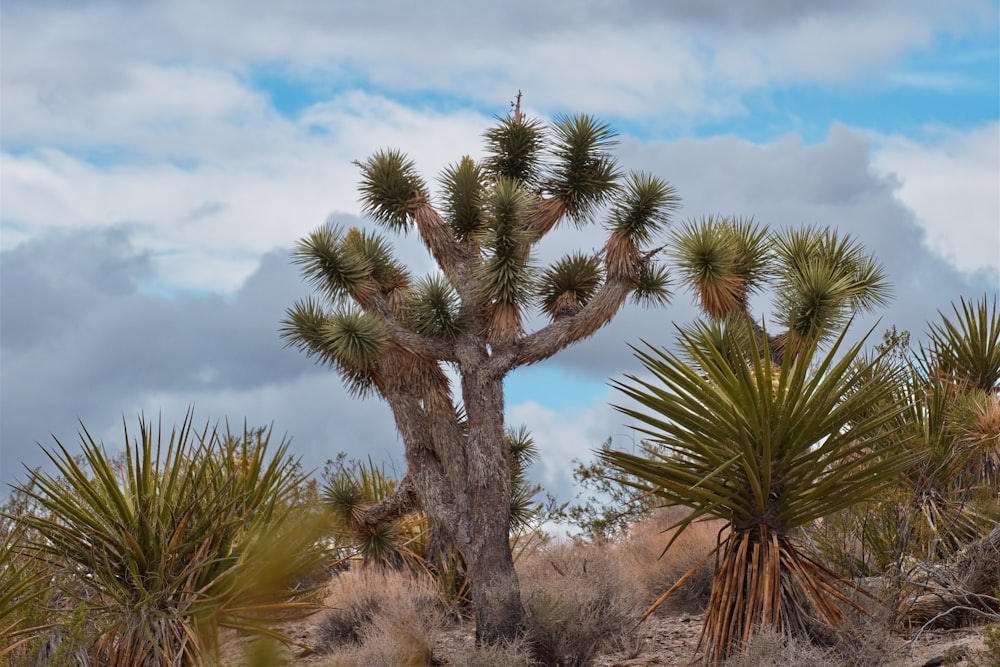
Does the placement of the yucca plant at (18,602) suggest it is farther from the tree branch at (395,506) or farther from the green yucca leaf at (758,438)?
the tree branch at (395,506)

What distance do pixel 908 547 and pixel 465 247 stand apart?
681 centimetres

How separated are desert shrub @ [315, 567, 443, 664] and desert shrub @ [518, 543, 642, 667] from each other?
52.7 inches

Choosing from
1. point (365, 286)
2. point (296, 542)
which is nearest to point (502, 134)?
point (365, 286)

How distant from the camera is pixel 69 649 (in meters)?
7.39

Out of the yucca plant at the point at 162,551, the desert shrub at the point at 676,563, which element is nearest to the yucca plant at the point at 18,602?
the yucca plant at the point at 162,551

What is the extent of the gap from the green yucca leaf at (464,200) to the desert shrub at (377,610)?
4.68 meters

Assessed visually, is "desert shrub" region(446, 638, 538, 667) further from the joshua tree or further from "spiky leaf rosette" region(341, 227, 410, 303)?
"spiky leaf rosette" region(341, 227, 410, 303)

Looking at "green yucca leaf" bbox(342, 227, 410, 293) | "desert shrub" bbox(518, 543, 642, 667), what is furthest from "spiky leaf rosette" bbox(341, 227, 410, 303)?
"desert shrub" bbox(518, 543, 642, 667)

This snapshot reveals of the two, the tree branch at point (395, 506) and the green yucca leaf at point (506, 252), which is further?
the tree branch at point (395, 506)

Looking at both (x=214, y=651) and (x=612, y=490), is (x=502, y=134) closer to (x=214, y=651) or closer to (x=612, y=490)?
(x=612, y=490)

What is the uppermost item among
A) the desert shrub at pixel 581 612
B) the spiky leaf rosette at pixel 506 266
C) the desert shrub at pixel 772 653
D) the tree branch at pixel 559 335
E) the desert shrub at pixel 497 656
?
the spiky leaf rosette at pixel 506 266

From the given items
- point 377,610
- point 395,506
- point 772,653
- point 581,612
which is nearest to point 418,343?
point 395,506

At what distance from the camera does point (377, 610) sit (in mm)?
13883

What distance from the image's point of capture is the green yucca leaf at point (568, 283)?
1410 centimetres
